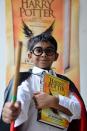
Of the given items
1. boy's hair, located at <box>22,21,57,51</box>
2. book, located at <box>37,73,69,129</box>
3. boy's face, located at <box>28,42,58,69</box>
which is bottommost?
book, located at <box>37,73,69,129</box>

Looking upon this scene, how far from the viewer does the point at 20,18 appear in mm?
804

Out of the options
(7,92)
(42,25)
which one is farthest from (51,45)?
(7,92)

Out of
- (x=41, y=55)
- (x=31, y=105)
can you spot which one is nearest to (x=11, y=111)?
(x=31, y=105)

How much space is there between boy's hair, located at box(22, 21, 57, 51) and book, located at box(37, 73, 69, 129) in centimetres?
8

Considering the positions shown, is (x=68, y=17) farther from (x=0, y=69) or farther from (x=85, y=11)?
(x=0, y=69)

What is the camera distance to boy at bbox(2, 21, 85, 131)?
29.7 inches

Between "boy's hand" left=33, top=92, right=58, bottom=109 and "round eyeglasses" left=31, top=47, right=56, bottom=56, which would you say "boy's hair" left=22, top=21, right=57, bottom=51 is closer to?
"round eyeglasses" left=31, top=47, right=56, bottom=56

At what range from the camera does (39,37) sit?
79 cm

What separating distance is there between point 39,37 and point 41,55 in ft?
0.16

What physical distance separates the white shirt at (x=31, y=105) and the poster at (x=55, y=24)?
2.1 inches

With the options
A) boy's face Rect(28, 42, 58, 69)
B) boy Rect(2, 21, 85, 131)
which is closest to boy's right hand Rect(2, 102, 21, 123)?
boy Rect(2, 21, 85, 131)

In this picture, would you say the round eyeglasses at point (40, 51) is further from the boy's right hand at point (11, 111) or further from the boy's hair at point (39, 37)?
the boy's right hand at point (11, 111)

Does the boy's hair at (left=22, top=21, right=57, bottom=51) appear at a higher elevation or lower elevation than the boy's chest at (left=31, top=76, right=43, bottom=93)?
higher

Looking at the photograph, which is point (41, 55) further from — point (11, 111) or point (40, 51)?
point (11, 111)
